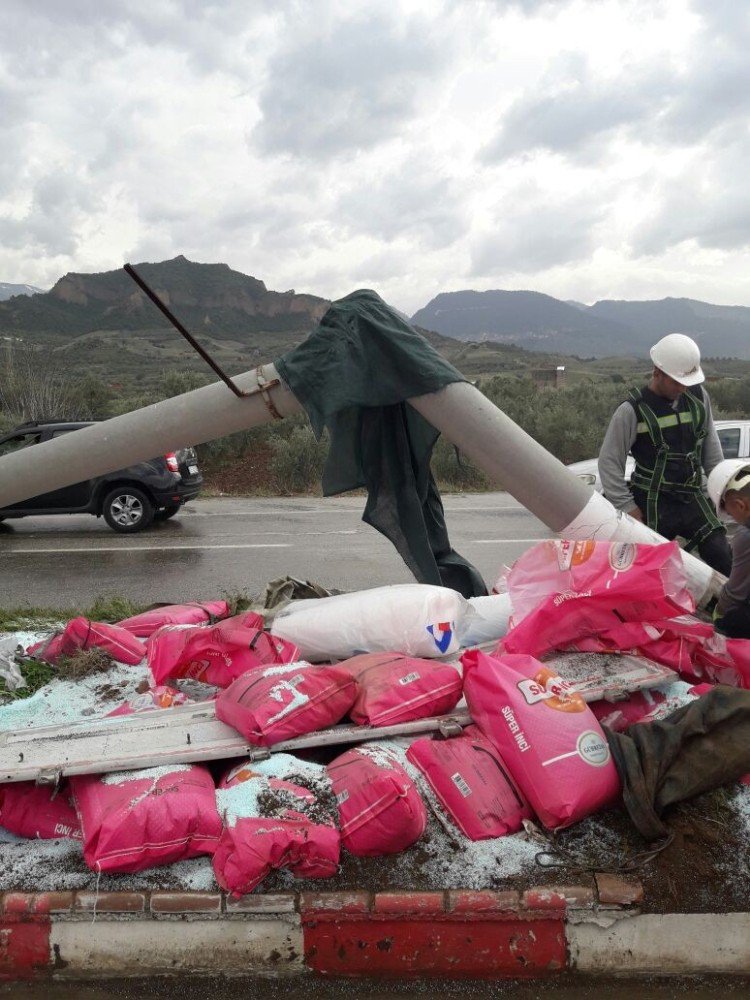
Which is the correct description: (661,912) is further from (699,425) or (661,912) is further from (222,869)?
(699,425)

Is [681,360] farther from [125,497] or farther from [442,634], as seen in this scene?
[125,497]

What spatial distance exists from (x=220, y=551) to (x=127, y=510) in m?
2.13

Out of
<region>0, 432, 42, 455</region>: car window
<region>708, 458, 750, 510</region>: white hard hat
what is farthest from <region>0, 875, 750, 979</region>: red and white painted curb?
<region>0, 432, 42, 455</region>: car window

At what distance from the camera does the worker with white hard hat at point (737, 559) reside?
343 cm

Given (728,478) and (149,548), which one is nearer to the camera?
(728,478)

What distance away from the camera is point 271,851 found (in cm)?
236

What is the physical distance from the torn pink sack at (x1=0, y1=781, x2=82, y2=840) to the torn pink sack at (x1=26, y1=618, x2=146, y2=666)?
4.01 feet

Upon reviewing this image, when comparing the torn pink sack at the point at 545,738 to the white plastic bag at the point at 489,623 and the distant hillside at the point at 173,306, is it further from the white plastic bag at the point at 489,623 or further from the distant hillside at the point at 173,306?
the distant hillside at the point at 173,306

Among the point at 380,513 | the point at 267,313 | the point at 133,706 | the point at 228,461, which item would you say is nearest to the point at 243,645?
the point at 133,706

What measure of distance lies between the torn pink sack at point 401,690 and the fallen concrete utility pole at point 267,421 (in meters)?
0.98

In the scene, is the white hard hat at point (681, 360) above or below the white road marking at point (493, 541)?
above

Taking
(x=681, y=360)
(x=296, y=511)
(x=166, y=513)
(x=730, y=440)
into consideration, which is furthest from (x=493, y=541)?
(x=681, y=360)

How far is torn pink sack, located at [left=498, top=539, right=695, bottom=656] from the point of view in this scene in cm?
323

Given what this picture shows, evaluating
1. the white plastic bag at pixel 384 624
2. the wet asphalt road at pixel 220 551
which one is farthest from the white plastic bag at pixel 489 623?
the wet asphalt road at pixel 220 551
